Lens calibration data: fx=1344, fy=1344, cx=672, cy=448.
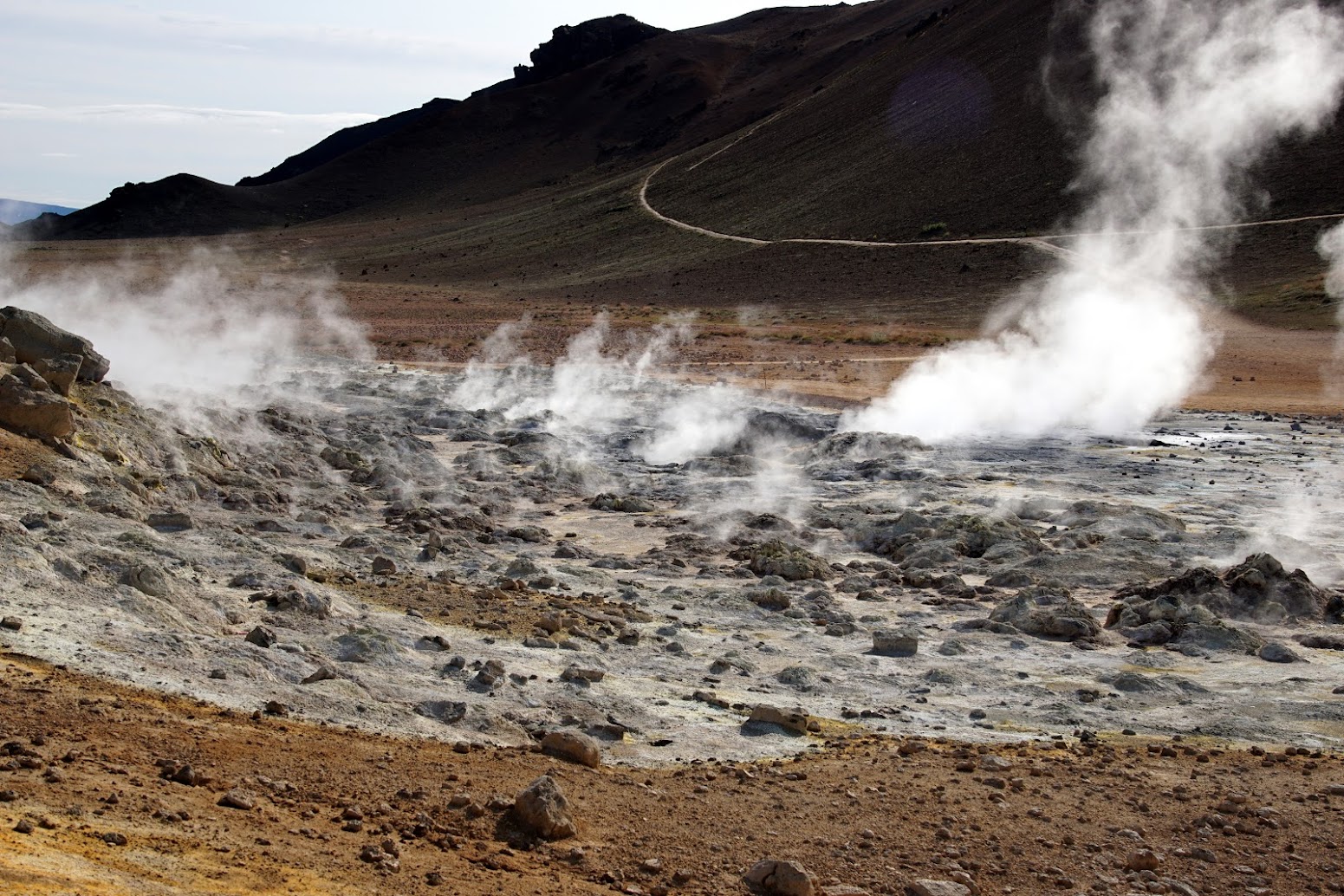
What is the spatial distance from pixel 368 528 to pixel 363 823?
27.8 ft

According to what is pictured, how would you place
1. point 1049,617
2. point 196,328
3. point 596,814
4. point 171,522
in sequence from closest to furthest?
point 596,814 < point 171,522 < point 1049,617 < point 196,328

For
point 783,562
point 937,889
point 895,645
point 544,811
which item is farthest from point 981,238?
point 544,811

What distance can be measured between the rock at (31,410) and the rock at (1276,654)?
10.3 meters

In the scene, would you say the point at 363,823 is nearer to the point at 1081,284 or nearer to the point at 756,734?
the point at 756,734

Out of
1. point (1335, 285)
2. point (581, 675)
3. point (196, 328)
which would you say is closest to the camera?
point (581, 675)

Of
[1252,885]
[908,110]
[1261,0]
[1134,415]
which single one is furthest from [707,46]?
[1252,885]

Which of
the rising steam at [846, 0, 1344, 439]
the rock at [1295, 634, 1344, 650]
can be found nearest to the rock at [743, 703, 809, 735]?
the rock at [1295, 634, 1344, 650]

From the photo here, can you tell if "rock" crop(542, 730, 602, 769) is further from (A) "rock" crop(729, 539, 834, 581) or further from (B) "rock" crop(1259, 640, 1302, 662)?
(B) "rock" crop(1259, 640, 1302, 662)

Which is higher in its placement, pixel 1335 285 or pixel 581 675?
pixel 1335 285

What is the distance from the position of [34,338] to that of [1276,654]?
1165cm

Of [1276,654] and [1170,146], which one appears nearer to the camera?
[1276,654]

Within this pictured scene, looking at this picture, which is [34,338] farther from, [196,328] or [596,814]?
[196,328]

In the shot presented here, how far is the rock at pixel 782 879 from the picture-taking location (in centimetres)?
562

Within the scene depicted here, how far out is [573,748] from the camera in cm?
710
